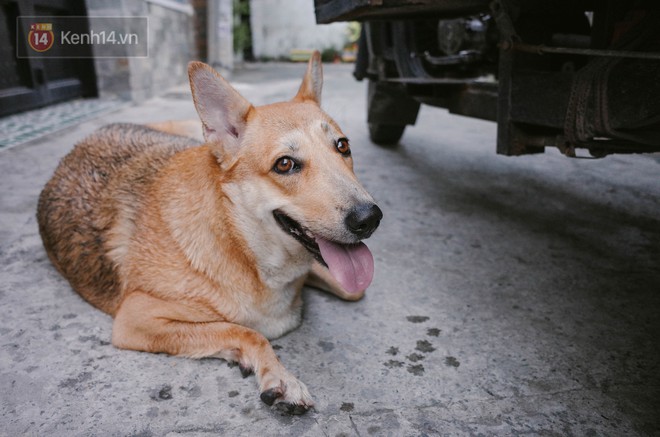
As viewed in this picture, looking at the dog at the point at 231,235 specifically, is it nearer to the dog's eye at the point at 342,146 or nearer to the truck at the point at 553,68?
the dog's eye at the point at 342,146

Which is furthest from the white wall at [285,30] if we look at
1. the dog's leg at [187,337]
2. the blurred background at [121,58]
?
the dog's leg at [187,337]

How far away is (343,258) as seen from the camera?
1833 mm

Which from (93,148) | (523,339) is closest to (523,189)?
(523,339)

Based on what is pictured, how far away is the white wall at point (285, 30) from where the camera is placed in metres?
17.7

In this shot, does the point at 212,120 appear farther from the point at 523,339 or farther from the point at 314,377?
the point at 523,339

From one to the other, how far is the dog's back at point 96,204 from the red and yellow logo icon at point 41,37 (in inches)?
164

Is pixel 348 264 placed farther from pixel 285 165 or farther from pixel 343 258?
pixel 285 165

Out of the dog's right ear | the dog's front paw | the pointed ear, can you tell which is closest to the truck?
the pointed ear

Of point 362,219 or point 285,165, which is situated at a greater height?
point 285,165

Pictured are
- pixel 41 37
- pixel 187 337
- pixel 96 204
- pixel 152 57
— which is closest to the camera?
pixel 187 337

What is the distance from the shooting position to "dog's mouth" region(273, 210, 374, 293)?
1818mm

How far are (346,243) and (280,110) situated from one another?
0.64 meters

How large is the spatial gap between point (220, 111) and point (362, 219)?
748mm

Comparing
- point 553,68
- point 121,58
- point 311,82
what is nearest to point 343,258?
point 311,82
